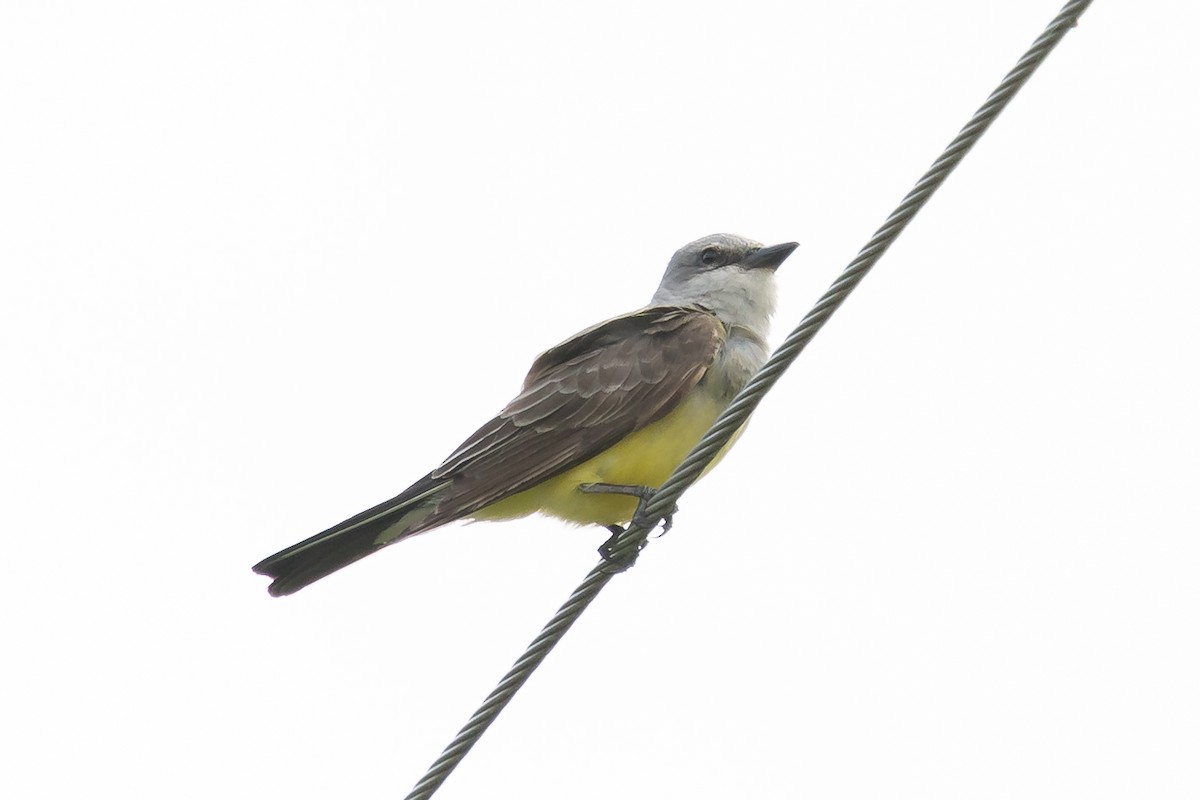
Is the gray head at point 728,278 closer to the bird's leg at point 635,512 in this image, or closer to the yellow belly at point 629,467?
the yellow belly at point 629,467

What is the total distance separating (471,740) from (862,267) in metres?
1.87

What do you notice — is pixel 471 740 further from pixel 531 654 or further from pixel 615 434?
pixel 615 434

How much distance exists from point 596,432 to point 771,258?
1.86 meters

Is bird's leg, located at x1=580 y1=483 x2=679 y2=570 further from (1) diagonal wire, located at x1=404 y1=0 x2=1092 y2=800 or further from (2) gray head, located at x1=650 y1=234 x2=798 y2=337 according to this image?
(2) gray head, located at x1=650 y1=234 x2=798 y2=337

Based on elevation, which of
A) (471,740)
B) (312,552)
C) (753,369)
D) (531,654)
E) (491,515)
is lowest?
(471,740)

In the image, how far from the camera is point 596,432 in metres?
6.77

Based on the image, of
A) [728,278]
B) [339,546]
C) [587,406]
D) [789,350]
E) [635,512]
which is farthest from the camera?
[728,278]

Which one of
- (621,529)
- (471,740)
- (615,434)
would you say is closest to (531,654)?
(471,740)

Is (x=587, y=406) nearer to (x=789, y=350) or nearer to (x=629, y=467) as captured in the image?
(x=629, y=467)

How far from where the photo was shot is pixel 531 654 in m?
4.71

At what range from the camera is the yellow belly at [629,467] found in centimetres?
676

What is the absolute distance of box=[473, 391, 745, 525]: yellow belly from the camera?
22.2ft

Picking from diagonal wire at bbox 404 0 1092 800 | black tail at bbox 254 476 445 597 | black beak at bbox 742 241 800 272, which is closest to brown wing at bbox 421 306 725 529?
black tail at bbox 254 476 445 597

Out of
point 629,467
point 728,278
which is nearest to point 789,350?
point 629,467
